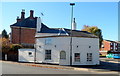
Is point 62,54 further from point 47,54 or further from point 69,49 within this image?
point 47,54

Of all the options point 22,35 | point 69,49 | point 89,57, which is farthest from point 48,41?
point 22,35

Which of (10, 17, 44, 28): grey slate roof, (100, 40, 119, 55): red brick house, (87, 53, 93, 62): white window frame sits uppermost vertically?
(10, 17, 44, 28): grey slate roof

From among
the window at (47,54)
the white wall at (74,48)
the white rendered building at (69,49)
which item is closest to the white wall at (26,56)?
the white rendered building at (69,49)

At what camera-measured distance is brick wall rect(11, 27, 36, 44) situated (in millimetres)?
48344

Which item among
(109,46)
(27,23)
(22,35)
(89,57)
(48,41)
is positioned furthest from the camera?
(109,46)

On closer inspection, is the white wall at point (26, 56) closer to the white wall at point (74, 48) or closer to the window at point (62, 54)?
the white wall at point (74, 48)

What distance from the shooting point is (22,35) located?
48688mm

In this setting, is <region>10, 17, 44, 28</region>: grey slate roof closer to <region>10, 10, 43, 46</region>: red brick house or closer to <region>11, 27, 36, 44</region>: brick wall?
<region>10, 10, 43, 46</region>: red brick house

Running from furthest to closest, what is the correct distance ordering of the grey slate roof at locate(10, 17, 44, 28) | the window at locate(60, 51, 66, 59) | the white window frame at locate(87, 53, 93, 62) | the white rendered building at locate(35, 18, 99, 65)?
1. the grey slate roof at locate(10, 17, 44, 28)
2. the white window frame at locate(87, 53, 93, 62)
3. the window at locate(60, 51, 66, 59)
4. the white rendered building at locate(35, 18, 99, 65)

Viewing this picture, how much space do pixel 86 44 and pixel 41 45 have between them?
24.2ft

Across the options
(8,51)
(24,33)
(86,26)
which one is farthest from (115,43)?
(8,51)

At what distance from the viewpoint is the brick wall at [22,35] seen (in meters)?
48.3

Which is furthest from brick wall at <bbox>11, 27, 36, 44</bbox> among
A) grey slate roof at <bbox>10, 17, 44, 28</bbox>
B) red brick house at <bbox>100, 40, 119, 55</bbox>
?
red brick house at <bbox>100, 40, 119, 55</bbox>

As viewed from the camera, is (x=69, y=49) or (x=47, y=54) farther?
(x=47, y=54)
